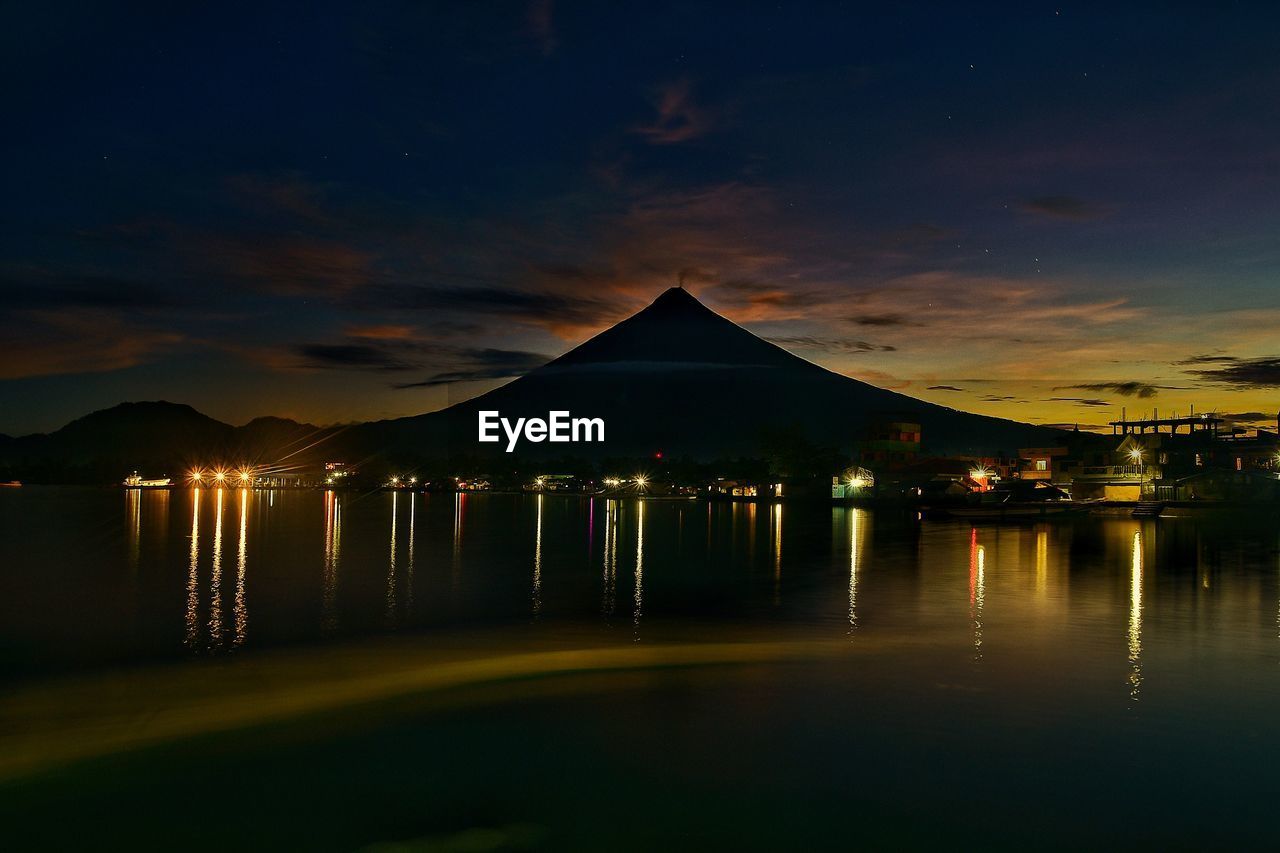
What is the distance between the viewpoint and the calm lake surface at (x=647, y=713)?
8406 mm

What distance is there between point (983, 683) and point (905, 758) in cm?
374

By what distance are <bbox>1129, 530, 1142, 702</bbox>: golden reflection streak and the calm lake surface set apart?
0.09 metres

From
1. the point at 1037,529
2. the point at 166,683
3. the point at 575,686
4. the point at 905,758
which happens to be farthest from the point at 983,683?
the point at 1037,529

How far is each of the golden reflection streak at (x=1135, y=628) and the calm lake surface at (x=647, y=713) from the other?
95mm

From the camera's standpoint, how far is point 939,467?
108 meters

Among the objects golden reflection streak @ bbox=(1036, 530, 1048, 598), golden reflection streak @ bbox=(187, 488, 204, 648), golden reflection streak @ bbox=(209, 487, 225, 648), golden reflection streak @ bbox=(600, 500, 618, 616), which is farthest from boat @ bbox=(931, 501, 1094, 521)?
golden reflection streak @ bbox=(187, 488, 204, 648)

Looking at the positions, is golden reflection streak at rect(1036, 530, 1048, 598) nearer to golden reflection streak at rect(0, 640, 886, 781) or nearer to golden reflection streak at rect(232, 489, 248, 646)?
golden reflection streak at rect(0, 640, 886, 781)

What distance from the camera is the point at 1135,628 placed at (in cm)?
1784

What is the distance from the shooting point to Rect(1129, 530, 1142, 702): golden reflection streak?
13258 mm

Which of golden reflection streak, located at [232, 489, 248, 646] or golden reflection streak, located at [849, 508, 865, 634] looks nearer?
golden reflection streak, located at [232, 489, 248, 646]

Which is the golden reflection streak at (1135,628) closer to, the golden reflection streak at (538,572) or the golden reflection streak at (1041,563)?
the golden reflection streak at (1041,563)

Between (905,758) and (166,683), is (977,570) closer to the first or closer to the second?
(905,758)

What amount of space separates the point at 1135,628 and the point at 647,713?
10.9 m

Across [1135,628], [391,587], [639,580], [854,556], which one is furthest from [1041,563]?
[391,587]
